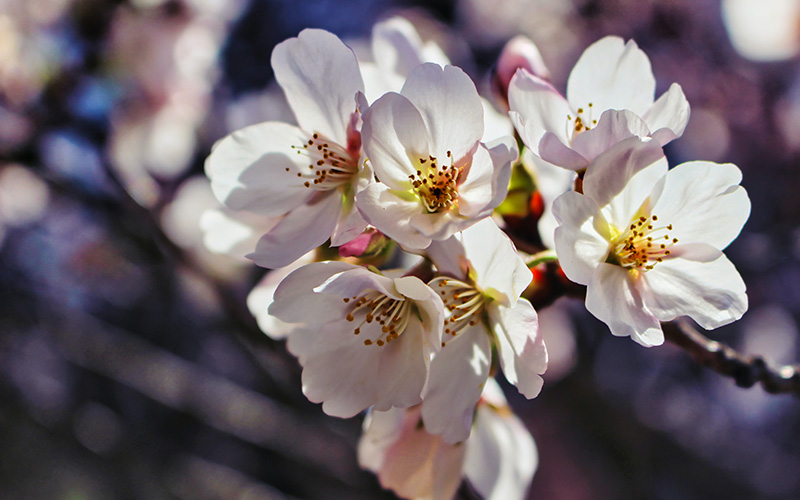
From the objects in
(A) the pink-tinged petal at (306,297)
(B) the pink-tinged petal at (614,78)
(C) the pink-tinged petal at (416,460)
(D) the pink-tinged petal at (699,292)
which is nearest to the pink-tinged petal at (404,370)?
(A) the pink-tinged petal at (306,297)

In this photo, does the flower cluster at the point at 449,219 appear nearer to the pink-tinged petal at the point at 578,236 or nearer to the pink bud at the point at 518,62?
the pink-tinged petal at the point at 578,236

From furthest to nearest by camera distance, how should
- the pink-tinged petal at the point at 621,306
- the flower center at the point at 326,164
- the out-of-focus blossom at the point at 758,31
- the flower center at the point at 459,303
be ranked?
the out-of-focus blossom at the point at 758,31, the flower center at the point at 326,164, the flower center at the point at 459,303, the pink-tinged petal at the point at 621,306

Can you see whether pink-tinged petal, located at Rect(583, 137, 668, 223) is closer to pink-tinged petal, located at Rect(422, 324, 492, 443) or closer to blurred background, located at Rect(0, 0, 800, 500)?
pink-tinged petal, located at Rect(422, 324, 492, 443)

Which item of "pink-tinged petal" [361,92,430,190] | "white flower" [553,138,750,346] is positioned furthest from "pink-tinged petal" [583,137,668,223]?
"pink-tinged petal" [361,92,430,190]

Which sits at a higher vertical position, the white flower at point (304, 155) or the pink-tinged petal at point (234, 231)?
the white flower at point (304, 155)

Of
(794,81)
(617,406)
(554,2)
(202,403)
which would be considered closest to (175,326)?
(202,403)

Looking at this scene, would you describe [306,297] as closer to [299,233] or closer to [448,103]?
[299,233]

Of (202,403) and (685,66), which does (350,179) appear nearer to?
(202,403)
